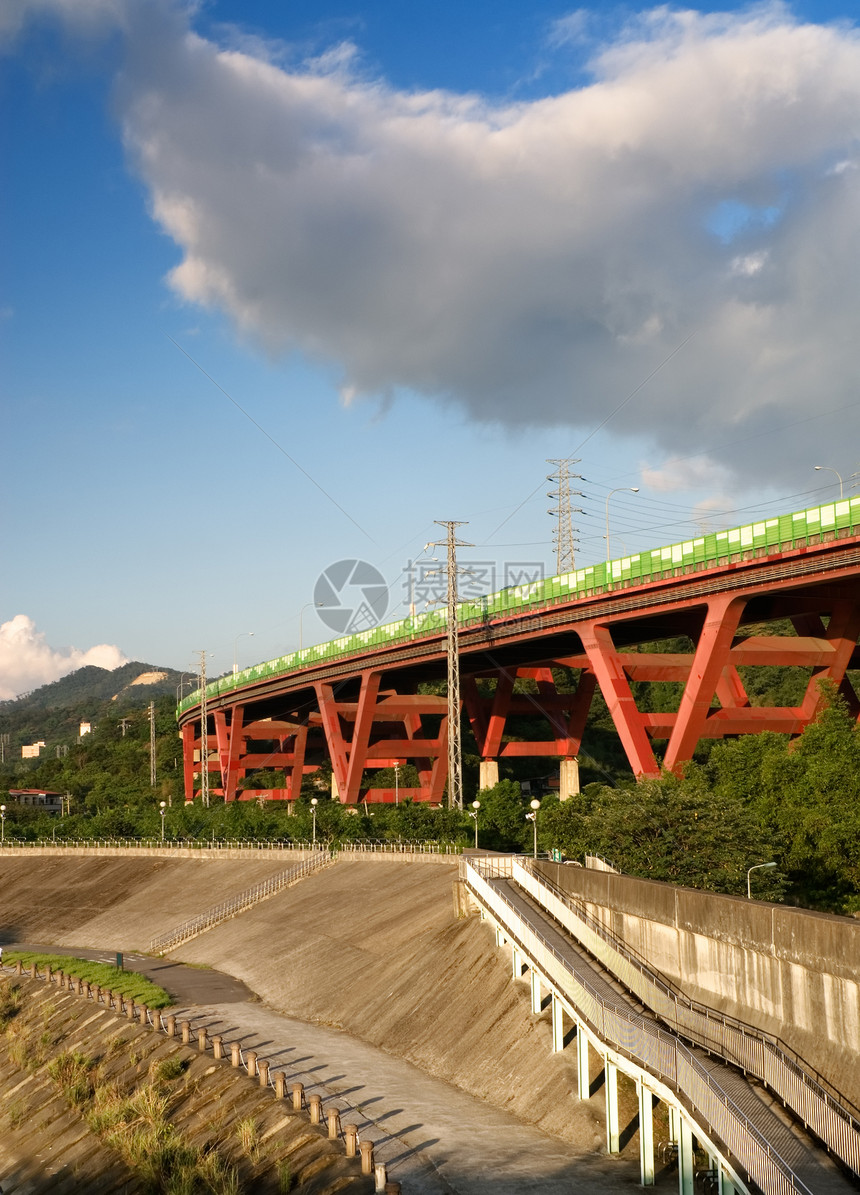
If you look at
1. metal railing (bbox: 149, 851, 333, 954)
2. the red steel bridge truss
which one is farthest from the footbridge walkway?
metal railing (bbox: 149, 851, 333, 954)

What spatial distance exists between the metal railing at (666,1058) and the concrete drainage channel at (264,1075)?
15.3 feet

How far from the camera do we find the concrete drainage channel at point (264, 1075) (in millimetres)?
19656

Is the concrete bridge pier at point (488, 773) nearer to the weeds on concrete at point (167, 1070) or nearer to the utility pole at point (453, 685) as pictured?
the utility pole at point (453, 685)

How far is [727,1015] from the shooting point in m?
22.4

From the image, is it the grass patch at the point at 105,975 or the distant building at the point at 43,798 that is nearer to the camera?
the grass patch at the point at 105,975

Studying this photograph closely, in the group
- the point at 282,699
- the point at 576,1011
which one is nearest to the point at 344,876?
the point at 576,1011

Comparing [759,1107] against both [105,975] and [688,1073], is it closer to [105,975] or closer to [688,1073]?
[688,1073]

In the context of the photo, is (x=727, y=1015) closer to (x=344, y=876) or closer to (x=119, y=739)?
(x=344, y=876)

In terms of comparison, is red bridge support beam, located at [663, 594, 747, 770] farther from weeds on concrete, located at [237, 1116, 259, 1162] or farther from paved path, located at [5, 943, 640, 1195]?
weeds on concrete, located at [237, 1116, 259, 1162]

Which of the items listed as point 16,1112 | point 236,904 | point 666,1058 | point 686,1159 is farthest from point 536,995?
point 236,904

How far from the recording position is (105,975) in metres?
42.7

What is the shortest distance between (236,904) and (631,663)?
921 inches

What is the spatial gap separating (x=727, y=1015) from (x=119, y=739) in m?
186

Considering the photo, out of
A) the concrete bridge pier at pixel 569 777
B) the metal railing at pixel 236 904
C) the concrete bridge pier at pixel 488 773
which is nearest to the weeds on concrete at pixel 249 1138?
the metal railing at pixel 236 904
